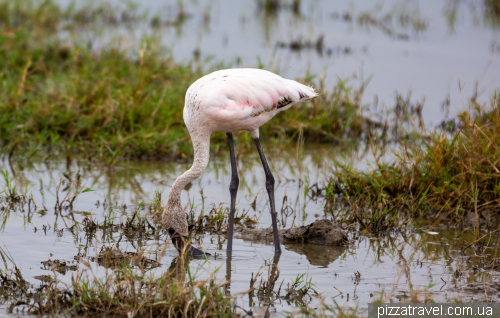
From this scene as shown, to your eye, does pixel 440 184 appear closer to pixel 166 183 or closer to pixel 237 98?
pixel 237 98

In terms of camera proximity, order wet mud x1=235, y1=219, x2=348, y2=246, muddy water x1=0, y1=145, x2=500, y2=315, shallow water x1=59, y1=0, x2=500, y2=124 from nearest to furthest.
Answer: muddy water x1=0, y1=145, x2=500, y2=315 → wet mud x1=235, y1=219, x2=348, y2=246 → shallow water x1=59, y1=0, x2=500, y2=124


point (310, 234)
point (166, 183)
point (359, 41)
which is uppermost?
point (359, 41)

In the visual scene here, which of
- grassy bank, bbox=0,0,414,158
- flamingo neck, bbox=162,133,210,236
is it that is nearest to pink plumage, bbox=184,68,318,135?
flamingo neck, bbox=162,133,210,236

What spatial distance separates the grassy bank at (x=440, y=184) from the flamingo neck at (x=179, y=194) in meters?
1.46

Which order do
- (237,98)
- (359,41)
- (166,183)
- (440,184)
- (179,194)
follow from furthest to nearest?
(359,41) → (166,183) → (440,184) → (237,98) → (179,194)

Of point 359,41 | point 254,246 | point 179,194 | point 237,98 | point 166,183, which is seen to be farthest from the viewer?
point 359,41

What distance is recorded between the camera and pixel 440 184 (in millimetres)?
6508

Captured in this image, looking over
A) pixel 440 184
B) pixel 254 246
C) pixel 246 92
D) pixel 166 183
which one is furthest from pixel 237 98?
pixel 440 184

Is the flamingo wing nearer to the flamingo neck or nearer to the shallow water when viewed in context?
the flamingo neck

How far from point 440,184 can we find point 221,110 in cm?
238

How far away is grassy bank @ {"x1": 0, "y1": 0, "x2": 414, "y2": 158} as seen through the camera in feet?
26.7

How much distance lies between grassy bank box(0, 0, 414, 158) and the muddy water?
426 mm

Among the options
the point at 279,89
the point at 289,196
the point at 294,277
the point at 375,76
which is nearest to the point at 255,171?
the point at 289,196

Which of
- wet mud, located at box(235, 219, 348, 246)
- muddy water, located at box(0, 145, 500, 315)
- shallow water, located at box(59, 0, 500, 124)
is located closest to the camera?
muddy water, located at box(0, 145, 500, 315)
